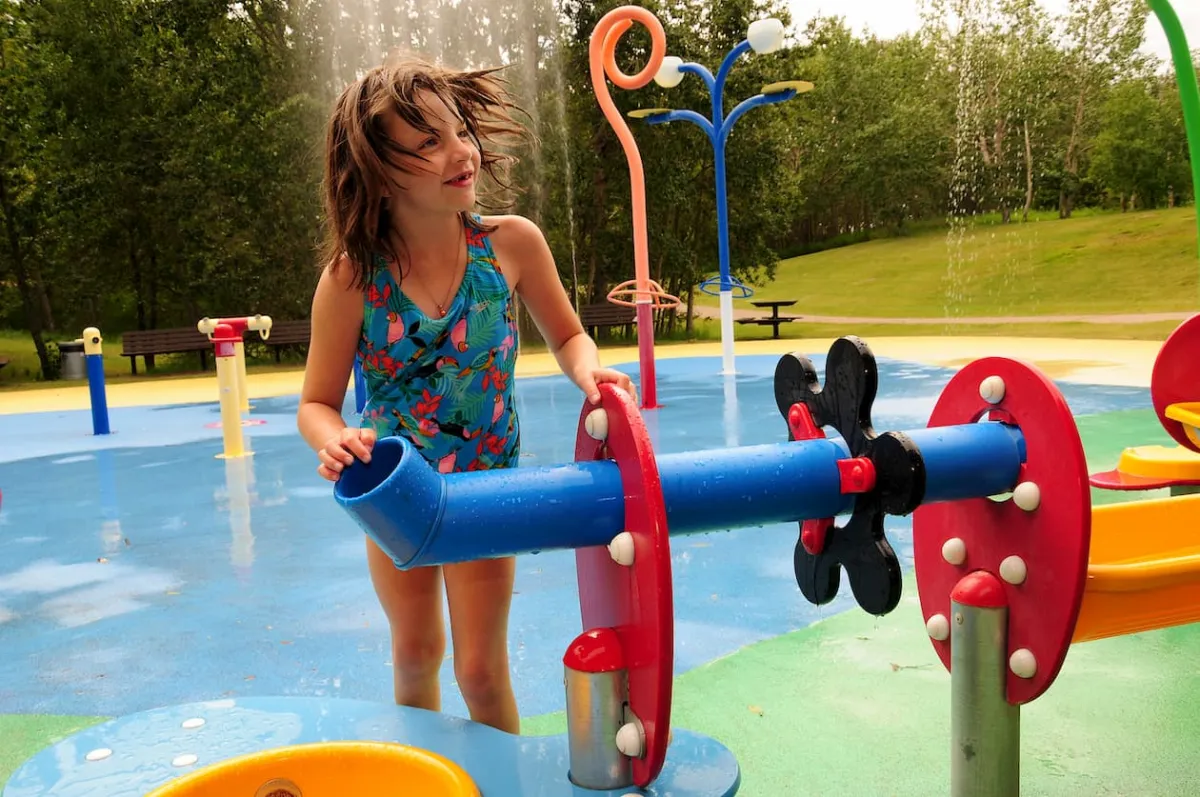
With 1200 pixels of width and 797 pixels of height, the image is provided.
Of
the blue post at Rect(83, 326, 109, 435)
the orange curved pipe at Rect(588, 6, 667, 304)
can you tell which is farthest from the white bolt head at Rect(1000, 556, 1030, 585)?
the blue post at Rect(83, 326, 109, 435)

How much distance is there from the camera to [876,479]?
1.15m

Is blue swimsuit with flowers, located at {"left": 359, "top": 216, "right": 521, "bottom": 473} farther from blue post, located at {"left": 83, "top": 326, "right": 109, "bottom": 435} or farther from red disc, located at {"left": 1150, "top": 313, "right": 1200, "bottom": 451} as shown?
blue post, located at {"left": 83, "top": 326, "right": 109, "bottom": 435}

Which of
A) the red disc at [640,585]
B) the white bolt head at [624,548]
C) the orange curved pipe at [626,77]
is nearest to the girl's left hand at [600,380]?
the red disc at [640,585]

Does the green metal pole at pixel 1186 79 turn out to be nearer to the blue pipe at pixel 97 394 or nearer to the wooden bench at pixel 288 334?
the blue pipe at pixel 97 394

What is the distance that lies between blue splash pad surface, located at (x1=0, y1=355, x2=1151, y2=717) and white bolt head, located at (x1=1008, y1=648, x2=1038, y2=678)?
4.14 feet

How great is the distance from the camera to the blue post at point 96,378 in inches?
277

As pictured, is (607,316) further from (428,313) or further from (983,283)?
(428,313)

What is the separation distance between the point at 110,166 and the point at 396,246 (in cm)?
1632

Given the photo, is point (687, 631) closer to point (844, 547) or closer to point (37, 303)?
point (844, 547)

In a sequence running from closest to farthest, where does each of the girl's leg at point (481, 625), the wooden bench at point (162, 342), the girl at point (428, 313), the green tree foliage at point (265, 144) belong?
the girl at point (428, 313) < the girl's leg at point (481, 625) < the wooden bench at point (162, 342) < the green tree foliage at point (265, 144)

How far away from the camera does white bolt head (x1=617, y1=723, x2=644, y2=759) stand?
1.09 m

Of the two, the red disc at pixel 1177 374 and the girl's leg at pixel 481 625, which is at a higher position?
the red disc at pixel 1177 374

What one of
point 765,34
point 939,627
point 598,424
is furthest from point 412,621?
point 765,34

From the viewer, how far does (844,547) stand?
1.26 metres
